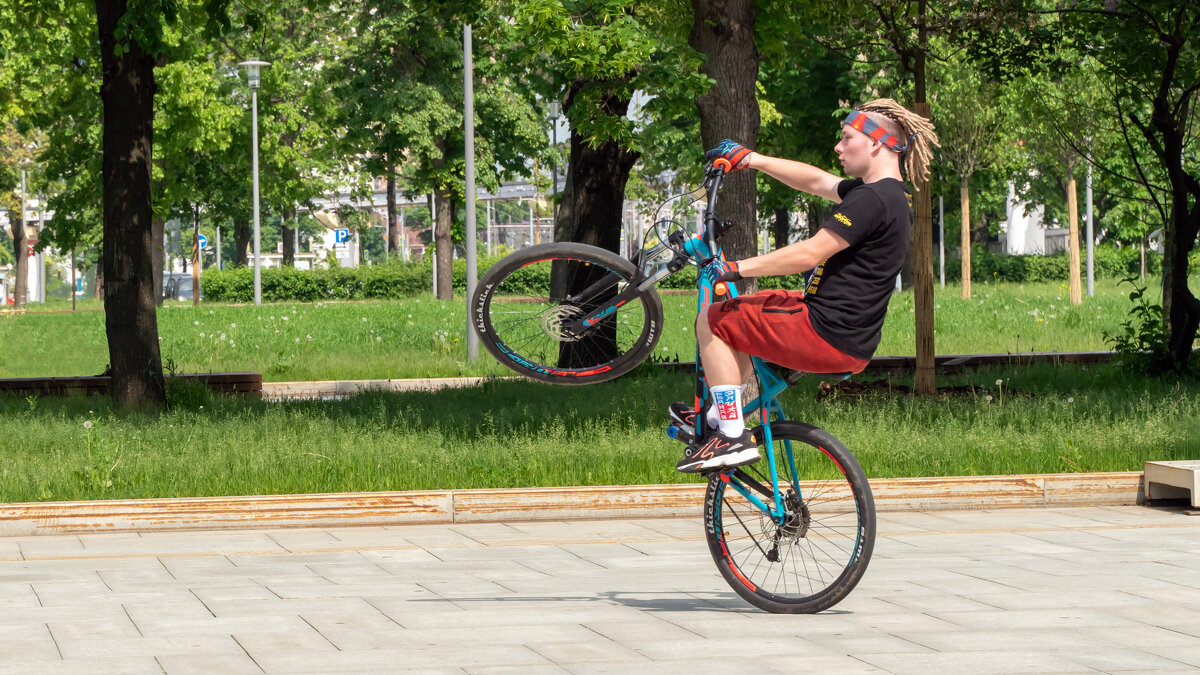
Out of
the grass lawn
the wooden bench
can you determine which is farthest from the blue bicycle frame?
the grass lawn

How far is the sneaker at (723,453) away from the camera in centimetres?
605

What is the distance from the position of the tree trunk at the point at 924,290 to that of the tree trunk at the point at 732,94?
8.01 feet

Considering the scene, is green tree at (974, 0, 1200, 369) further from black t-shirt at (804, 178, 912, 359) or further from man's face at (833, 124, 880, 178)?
black t-shirt at (804, 178, 912, 359)

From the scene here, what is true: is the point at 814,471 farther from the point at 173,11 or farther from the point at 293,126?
the point at 293,126


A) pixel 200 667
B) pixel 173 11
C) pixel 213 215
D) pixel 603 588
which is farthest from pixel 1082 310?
pixel 213 215

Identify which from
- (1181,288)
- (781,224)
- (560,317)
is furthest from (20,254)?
(560,317)

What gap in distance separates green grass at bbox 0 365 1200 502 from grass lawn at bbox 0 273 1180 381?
12.9ft

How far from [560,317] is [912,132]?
6.18 feet

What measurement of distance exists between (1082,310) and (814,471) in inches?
987

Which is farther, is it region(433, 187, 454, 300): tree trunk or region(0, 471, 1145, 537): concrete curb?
region(433, 187, 454, 300): tree trunk

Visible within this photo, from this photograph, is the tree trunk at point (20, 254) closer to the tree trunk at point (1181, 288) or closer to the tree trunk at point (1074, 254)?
the tree trunk at point (1074, 254)

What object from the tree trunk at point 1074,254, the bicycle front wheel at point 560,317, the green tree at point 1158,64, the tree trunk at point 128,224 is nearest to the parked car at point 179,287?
the tree trunk at point 1074,254

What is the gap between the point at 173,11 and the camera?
13.8 metres

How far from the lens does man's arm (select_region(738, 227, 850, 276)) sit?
575 centimetres
